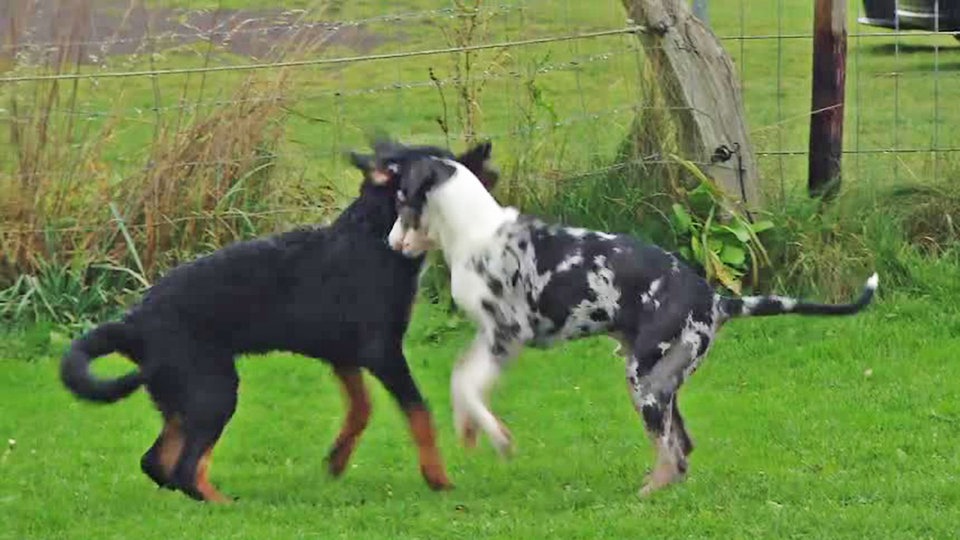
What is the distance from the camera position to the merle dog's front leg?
6828 millimetres

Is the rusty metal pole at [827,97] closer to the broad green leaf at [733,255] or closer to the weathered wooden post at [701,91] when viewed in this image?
the weathered wooden post at [701,91]

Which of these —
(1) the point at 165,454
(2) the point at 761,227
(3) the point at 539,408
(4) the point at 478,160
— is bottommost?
(3) the point at 539,408

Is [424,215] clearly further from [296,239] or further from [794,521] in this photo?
[794,521]

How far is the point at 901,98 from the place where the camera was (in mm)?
14188

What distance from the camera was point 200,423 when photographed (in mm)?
6906

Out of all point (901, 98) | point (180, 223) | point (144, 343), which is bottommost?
point (901, 98)

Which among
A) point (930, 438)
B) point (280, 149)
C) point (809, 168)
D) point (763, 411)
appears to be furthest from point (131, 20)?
point (930, 438)

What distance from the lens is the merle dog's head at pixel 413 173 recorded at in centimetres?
715

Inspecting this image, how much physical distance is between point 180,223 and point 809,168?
11.6ft

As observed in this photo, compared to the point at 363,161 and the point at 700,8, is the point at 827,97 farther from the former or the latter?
the point at 363,161

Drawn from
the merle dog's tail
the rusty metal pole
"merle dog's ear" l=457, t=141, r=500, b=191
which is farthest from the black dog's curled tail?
the rusty metal pole

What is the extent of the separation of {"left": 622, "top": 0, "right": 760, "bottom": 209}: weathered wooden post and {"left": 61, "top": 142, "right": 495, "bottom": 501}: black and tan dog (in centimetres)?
299

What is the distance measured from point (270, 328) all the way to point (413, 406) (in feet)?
2.02

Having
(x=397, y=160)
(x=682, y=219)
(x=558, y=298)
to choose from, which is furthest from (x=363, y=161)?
(x=682, y=219)
